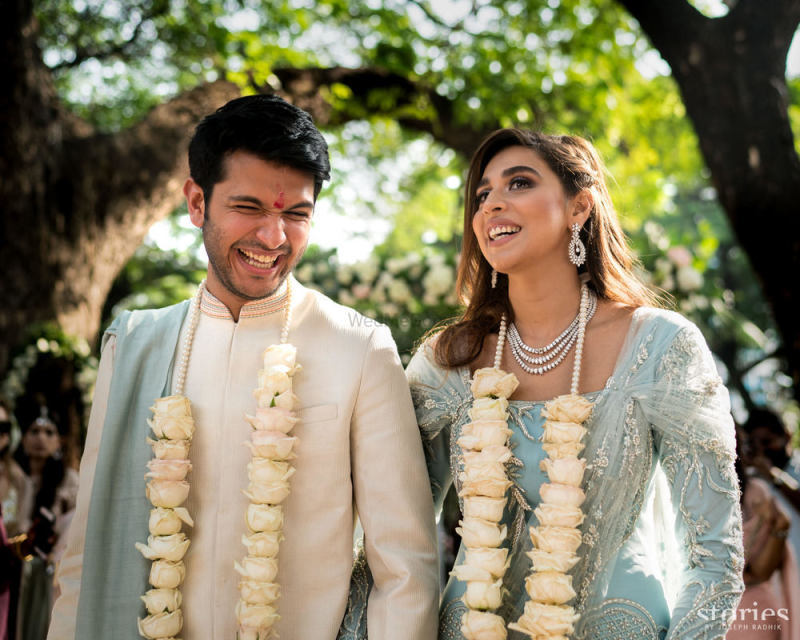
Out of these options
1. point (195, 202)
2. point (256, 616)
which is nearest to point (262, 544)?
point (256, 616)

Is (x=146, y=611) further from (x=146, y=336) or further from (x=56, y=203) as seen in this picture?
(x=56, y=203)

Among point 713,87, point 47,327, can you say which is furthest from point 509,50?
point 47,327

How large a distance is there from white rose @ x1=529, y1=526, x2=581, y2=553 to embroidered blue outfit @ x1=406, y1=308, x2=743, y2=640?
0.33 ft

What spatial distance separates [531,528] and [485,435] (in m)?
0.33

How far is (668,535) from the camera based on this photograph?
2818 millimetres

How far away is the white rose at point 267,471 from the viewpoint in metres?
2.56

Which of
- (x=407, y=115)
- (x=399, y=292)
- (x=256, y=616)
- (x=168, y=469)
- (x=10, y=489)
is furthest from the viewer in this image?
(x=407, y=115)

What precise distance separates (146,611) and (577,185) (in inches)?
80.6

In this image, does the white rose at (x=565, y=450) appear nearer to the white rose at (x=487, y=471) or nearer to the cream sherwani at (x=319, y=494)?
the white rose at (x=487, y=471)

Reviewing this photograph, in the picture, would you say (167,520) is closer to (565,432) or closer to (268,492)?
(268,492)

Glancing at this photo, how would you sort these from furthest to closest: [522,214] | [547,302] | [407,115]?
[407,115], [547,302], [522,214]

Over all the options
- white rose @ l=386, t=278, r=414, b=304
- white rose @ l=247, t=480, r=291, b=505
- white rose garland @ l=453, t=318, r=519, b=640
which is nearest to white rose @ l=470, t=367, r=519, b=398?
white rose garland @ l=453, t=318, r=519, b=640

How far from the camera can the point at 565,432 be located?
268cm

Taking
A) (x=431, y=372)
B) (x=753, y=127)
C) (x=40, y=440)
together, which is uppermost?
(x=753, y=127)
